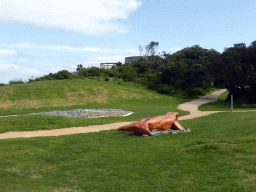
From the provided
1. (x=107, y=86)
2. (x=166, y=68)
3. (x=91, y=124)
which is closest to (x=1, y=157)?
(x=91, y=124)

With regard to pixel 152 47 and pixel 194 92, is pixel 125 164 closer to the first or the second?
pixel 194 92

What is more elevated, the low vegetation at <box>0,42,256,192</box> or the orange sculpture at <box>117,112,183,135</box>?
the orange sculpture at <box>117,112,183,135</box>

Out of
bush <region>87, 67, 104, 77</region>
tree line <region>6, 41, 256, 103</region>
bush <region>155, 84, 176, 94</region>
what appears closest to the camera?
tree line <region>6, 41, 256, 103</region>

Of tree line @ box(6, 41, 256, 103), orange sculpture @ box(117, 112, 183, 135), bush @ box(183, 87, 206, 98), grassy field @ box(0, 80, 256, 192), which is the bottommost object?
grassy field @ box(0, 80, 256, 192)

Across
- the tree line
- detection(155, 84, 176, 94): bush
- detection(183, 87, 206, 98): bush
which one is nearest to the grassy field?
the tree line

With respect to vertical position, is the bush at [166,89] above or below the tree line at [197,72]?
below

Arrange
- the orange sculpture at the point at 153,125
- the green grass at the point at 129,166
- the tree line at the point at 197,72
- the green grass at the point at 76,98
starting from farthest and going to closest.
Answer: the tree line at the point at 197,72 → the green grass at the point at 76,98 → the orange sculpture at the point at 153,125 → the green grass at the point at 129,166

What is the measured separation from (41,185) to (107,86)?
103ft

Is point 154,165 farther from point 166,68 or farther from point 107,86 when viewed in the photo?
point 166,68

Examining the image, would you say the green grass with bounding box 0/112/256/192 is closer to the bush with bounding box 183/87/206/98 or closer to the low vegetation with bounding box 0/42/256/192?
the low vegetation with bounding box 0/42/256/192

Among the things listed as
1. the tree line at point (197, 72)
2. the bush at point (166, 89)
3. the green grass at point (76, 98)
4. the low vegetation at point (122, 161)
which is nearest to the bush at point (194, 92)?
the tree line at point (197, 72)

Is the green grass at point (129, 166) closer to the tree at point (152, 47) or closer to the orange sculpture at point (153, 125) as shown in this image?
→ the orange sculpture at point (153, 125)

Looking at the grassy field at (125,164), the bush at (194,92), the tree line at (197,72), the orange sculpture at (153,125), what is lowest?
the grassy field at (125,164)

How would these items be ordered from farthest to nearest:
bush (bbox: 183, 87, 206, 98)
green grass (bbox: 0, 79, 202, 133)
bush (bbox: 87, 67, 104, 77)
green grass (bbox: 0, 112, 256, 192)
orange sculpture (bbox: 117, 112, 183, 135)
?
bush (bbox: 87, 67, 104, 77), bush (bbox: 183, 87, 206, 98), green grass (bbox: 0, 79, 202, 133), orange sculpture (bbox: 117, 112, 183, 135), green grass (bbox: 0, 112, 256, 192)
